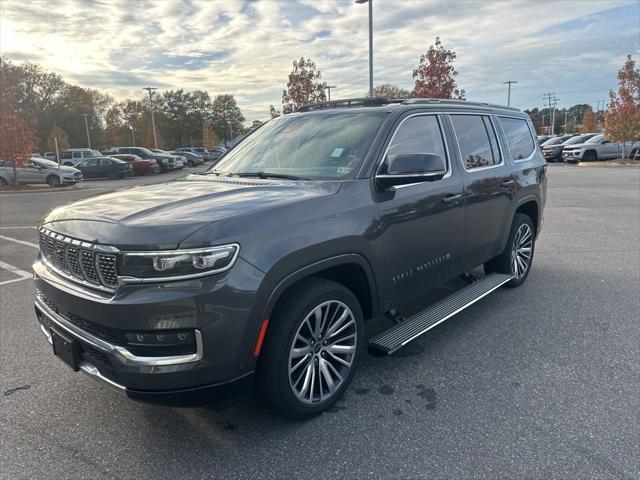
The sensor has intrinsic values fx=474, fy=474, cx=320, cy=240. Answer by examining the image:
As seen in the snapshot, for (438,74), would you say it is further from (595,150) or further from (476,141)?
(476,141)

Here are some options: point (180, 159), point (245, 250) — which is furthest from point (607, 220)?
point (180, 159)

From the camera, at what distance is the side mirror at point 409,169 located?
10.4ft

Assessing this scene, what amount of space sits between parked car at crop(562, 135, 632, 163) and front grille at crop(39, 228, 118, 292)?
3230 cm

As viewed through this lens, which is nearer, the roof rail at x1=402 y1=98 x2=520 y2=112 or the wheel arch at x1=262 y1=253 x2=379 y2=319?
the wheel arch at x1=262 y1=253 x2=379 y2=319

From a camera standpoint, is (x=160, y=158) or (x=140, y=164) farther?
(x=160, y=158)

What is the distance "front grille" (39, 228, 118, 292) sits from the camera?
2.42 metres

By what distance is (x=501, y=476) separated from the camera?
8.03 feet

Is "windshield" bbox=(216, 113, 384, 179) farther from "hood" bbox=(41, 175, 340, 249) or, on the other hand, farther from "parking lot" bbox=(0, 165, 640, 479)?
"parking lot" bbox=(0, 165, 640, 479)

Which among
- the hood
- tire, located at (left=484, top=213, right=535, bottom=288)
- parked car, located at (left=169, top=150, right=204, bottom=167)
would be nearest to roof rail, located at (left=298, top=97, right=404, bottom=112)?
the hood

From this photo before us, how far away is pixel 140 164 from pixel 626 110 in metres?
30.4

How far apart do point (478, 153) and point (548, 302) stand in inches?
70.0

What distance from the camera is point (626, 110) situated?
2738 centimetres

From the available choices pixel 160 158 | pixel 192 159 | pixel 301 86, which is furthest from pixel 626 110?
pixel 192 159

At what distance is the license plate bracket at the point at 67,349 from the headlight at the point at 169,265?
620 mm
